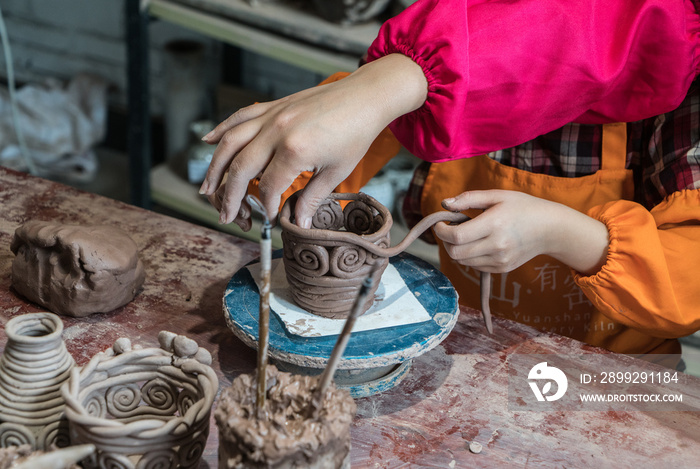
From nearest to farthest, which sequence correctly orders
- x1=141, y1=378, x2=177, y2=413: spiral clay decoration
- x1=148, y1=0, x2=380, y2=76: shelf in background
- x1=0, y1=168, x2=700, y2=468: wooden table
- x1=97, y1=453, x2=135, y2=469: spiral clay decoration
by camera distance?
1. x1=97, y1=453, x2=135, y2=469: spiral clay decoration
2. x1=141, y1=378, x2=177, y2=413: spiral clay decoration
3. x1=0, y1=168, x2=700, y2=468: wooden table
4. x1=148, y1=0, x2=380, y2=76: shelf in background

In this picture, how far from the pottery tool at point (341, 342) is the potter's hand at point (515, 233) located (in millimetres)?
412

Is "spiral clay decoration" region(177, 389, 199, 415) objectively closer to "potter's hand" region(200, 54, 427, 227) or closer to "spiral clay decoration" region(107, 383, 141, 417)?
"spiral clay decoration" region(107, 383, 141, 417)

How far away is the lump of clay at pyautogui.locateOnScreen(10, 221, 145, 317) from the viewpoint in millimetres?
1126

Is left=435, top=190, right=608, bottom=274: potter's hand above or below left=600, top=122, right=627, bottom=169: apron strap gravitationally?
below

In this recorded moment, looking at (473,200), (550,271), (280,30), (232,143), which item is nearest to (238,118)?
(232,143)

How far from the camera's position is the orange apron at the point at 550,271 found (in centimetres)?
133

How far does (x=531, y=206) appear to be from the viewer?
3.66 ft

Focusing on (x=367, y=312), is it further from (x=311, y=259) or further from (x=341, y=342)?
(x=341, y=342)

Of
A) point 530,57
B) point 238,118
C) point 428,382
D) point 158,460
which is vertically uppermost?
point 530,57

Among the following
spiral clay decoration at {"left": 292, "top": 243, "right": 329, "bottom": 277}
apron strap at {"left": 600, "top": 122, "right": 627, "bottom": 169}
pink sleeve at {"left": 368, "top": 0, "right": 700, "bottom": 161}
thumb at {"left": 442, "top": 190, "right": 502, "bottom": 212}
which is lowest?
spiral clay decoration at {"left": 292, "top": 243, "right": 329, "bottom": 277}

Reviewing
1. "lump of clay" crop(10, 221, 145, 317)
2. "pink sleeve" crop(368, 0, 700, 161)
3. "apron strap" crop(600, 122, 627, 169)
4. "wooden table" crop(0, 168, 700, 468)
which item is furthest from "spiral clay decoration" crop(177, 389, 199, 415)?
"apron strap" crop(600, 122, 627, 169)

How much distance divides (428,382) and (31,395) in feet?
1.89

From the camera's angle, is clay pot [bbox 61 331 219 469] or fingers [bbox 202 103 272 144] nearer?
clay pot [bbox 61 331 219 469]

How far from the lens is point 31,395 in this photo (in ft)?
2.68
